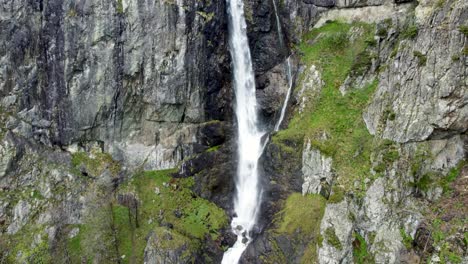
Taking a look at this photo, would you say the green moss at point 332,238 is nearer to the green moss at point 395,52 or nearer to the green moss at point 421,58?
the green moss at point 421,58

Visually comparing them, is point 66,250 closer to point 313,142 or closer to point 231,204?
point 231,204

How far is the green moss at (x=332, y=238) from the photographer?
53.0 feet

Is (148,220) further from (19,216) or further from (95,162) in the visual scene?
(19,216)

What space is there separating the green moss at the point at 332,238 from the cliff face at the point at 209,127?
0.24ft

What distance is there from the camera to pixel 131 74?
70.7 feet

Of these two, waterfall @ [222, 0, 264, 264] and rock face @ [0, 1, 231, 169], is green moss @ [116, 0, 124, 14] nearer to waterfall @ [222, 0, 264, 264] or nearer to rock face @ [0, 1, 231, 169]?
rock face @ [0, 1, 231, 169]

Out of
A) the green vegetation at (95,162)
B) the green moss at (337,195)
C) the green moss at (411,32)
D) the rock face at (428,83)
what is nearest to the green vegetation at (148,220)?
the green vegetation at (95,162)

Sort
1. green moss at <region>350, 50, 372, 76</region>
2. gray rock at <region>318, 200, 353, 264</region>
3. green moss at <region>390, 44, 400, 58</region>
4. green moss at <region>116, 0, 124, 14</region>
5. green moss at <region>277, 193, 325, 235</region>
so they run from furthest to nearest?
green moss at <region>116, 0, 124, 14</region>, green moss at <region>350, 50, 372, 76</region>, green moss at <region>390, 44, 400, 58</region>, green moss at <region>277, 193, 325, 235</region>, gray rock at <region>318, 200, 353, 264</region>

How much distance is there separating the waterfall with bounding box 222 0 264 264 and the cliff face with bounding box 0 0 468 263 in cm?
55

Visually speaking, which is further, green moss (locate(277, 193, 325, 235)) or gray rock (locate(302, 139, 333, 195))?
gray rock (locate(302, 139, 333, 195))

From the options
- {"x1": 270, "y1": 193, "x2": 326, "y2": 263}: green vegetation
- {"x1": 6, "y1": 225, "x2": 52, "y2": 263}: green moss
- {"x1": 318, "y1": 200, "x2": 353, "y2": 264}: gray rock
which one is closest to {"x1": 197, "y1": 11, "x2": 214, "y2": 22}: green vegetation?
{"x1": 270, "y1": 193, "x2": 326, "y2": 263}: green vegetation

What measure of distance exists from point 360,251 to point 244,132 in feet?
32.7

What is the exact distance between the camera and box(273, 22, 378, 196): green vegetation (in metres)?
18.0

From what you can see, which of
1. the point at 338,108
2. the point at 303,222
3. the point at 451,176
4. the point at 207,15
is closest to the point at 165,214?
the point at 303,222
